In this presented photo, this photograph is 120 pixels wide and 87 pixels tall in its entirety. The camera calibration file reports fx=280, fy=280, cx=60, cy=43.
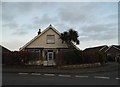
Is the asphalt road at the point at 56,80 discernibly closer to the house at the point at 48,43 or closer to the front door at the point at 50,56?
the front door at the point at 50,56

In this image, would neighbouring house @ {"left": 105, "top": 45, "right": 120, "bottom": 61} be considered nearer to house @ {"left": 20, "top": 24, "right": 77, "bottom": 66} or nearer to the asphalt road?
house @ {"left": 20, "top": 24, "right": 77, "bottom": 66}

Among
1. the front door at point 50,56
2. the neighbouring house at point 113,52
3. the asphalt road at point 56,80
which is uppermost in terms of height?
the neighbouring house at point 113,52

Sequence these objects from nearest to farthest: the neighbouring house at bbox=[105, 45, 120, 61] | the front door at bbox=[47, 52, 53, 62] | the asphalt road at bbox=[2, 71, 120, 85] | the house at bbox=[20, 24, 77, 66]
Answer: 1. the asphalt road at bbox=[2, 71, 120, 85]
2. the front door at bbox=[47, 52, 53, 62]
3. the house at bbox=[20, 24, 77, 66]
4. the neighbouring house at bbox=[105, 45, 120, 61]

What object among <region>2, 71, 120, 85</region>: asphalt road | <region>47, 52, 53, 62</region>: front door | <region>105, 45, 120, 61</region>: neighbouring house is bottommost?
<region>2, 71, 120, 85</region>: asphalt road

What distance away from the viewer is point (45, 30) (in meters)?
45.2

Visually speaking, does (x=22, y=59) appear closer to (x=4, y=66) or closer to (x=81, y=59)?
(x=4, y=66)

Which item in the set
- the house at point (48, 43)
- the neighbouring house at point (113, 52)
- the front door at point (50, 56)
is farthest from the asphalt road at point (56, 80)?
the neighbouring house at point (113, 52)

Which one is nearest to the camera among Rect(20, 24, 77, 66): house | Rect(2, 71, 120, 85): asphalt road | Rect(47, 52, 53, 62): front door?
Rect(2, 71, 120, 85): asphalt road

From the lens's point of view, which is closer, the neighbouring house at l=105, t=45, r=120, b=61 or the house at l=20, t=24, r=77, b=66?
the house at l=20, t=24, r=77, b=66

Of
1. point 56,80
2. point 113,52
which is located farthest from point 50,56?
point 56,80

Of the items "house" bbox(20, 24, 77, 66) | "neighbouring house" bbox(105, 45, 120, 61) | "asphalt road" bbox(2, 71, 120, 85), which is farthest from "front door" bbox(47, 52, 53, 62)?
"asphalt road" bbox(2, 71, 120, 85)

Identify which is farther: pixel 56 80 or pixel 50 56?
pixel 50 56

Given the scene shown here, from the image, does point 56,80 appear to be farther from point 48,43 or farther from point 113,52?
point 113,52

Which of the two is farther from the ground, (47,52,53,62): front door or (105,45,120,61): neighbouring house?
(105,45,120,61): neighbouring house
